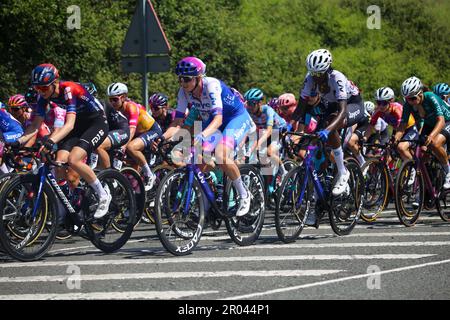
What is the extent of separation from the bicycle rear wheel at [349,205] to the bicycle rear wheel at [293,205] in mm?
516

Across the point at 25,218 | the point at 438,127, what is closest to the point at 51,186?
the point at 25,218

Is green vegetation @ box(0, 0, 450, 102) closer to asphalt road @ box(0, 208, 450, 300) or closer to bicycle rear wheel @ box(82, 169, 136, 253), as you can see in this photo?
asphalt road @ box(0, 208, 450, 300)

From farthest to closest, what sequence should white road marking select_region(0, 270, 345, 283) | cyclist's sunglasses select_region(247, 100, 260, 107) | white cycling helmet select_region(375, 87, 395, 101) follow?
white cycling helmet select_region(375, 87, 395, 101) < cyclist's sunglasses select_region(247, 100, 260, 107) < white road marking select_region(0, 270, 345, 283)

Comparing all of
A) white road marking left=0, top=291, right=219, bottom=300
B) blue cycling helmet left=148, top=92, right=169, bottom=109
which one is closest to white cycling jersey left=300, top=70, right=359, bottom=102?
blue cycling helmet left=148, top=92, right=169, bottom=109

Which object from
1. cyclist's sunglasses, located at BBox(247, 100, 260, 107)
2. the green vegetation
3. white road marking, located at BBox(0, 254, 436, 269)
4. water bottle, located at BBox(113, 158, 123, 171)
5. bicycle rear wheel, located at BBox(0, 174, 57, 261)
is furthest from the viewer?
the green vegetation

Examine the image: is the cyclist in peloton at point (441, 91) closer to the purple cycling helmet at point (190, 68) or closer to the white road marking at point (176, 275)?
the purple cycling helmet at point (190, 68)

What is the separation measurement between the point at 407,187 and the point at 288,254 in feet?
11.0

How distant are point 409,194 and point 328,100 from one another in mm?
1949

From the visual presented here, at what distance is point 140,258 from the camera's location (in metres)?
9.93

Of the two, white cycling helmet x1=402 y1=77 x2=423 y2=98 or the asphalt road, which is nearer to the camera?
the asphalt road

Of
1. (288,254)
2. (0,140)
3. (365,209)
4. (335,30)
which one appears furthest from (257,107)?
(335,30)

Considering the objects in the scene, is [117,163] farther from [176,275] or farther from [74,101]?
[176,275]

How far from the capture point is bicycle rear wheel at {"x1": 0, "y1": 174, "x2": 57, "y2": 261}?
926 centimetres

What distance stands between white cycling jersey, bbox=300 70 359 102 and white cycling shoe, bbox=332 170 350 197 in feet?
3.16
